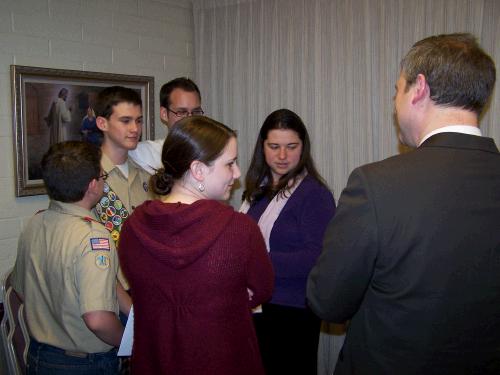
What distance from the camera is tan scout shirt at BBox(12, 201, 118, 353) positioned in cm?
148

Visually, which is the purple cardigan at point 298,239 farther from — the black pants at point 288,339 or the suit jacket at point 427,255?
the suit jacket at point 427,255

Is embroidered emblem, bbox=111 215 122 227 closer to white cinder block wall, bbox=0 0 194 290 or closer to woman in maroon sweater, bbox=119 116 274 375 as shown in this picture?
woman in maroon sweater, bbox=119 116 274 375

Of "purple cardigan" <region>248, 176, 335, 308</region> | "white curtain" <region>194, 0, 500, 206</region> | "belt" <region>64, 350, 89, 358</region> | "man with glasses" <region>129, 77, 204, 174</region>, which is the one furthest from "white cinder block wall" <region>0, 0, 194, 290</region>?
"purple cardigan" <region>248, 176, 335, 308</region>

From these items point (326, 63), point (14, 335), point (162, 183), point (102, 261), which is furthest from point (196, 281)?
point (326, 63)

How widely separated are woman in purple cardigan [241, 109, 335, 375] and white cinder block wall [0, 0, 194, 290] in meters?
1.49

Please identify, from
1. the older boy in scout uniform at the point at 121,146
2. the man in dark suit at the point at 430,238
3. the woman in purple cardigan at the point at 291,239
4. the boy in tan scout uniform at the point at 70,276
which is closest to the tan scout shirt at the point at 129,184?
the older boy in scout uniform at the point at 121,146

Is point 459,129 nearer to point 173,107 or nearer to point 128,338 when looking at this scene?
point 128,338

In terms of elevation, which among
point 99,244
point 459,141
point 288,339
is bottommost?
point 288,339

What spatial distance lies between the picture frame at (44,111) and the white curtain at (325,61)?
89 cm

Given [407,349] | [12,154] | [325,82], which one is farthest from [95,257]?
[325,82]

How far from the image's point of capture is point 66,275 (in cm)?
149

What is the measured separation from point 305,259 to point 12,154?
184 cm

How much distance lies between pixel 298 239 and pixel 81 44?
1976mm

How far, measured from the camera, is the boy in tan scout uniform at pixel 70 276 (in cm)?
148
